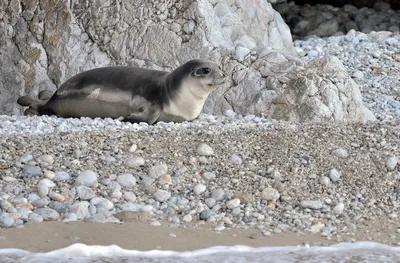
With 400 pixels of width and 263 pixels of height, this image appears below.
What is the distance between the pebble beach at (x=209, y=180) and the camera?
492 centimetres

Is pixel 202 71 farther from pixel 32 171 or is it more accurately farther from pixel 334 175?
pixel 32 171

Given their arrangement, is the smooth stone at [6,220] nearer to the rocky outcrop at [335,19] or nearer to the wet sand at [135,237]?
the wet sand at [135,237]

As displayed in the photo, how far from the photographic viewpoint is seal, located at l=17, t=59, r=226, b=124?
24.2 ft

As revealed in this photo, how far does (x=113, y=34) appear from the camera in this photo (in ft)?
29.8

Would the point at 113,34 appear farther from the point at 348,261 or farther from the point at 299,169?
the point at 348,261

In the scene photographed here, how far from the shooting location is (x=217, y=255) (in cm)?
453

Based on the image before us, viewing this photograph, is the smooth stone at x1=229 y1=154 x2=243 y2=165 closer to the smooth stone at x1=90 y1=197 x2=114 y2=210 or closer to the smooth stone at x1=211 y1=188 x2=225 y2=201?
the smooth stone at x1=211 y1=188 x2=225 y2=201

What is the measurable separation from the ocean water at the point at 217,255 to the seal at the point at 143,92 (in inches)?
109

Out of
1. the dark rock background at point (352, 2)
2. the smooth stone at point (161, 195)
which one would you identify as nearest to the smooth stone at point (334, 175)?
the smooth stone at point (161, 195)

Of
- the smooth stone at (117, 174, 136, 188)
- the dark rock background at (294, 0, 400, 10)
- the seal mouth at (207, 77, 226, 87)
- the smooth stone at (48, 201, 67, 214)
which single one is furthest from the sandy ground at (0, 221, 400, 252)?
the dark rock background at (294, 0, 400, 10)

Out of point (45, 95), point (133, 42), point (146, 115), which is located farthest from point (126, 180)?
point (133, 42)

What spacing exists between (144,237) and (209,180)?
3.10ft

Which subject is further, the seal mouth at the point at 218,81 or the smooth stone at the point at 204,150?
the seal mouth at the point at 218,81

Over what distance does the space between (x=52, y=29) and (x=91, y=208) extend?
4541mm
